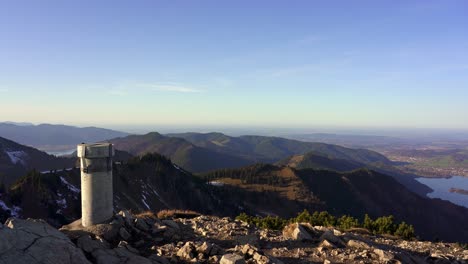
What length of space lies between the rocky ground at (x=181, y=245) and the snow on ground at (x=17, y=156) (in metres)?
151

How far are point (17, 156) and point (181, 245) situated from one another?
161 metres

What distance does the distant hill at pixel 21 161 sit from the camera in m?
128

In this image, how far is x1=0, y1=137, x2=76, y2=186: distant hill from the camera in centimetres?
12825

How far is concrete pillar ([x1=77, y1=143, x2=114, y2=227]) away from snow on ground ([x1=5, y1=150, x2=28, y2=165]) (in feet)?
495

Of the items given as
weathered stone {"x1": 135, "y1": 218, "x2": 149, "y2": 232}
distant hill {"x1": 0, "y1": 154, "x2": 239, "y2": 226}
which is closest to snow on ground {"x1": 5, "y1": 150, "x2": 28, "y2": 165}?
distant hill {"x1": 0, "y1": 154, "x2": 239, "y2": 226}

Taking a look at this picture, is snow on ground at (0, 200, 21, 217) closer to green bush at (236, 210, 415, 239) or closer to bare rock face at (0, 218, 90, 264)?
green bush at (236, 210, 415, 239)

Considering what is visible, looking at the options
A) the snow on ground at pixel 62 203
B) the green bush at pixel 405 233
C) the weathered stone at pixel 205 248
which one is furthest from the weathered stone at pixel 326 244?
the snow on ground at pixel 62 203

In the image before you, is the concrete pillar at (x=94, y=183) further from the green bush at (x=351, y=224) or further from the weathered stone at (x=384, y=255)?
the green bush at (x=351, y=224)

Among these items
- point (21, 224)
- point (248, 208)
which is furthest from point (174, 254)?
point (248, 208)

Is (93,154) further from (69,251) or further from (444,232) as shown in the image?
(444,232)

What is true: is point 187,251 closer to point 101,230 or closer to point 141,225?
point 141,225

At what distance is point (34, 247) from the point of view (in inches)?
410

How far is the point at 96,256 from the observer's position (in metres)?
11.7

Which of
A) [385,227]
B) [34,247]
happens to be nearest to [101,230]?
[34,247]
